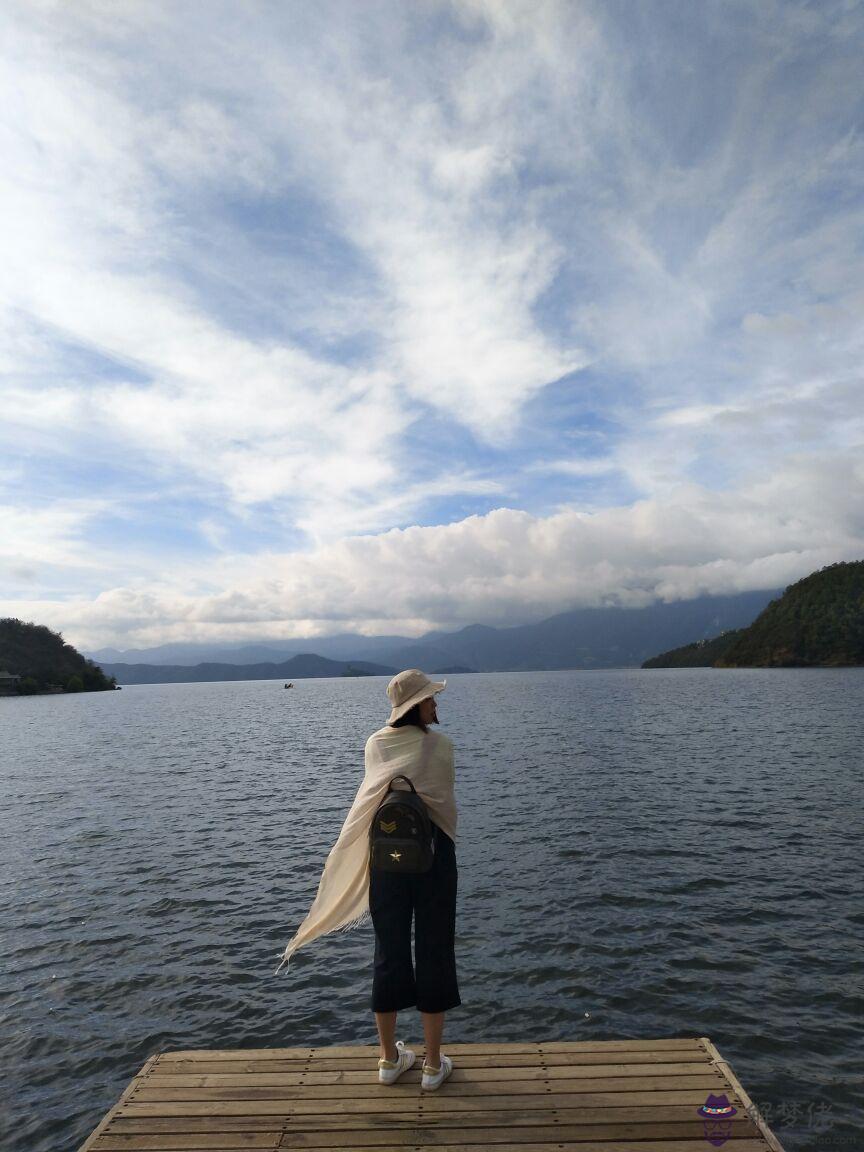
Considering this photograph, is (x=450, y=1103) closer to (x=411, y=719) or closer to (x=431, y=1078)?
(x=431, y=1078)

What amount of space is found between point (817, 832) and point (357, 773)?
2664 cm

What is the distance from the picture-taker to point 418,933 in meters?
6.64

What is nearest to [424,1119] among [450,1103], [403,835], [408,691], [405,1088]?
[450,1103]

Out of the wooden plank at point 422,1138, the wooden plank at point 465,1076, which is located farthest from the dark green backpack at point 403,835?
the wooden plank at point 465,1076

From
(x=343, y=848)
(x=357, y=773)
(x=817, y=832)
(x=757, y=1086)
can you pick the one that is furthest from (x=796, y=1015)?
(x=357, y=773)

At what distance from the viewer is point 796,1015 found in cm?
1174

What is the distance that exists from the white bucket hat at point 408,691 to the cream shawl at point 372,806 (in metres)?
0.24

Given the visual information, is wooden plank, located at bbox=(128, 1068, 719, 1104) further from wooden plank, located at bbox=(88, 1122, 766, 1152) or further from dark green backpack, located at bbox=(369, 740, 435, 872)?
dark green backpack, located at bbox=(369, 740, 435, 872)

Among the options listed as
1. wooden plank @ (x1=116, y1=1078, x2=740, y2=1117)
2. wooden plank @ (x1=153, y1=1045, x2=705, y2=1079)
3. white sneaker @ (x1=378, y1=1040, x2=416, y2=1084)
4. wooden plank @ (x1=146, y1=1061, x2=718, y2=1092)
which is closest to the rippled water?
wooden plank @ (x1=153, y1=1045, x2=705, y2=1079)

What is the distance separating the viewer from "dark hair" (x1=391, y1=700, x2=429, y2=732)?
6.91m

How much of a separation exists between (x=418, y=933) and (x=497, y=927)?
11.1m

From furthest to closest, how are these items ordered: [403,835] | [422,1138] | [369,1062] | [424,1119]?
1. [369,1062]
2. [403,835]
3. [424,1119]
4. [422,1138]

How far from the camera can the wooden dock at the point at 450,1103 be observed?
19.7 ft

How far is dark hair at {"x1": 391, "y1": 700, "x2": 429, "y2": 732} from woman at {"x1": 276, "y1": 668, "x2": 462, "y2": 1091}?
0.01 m
